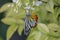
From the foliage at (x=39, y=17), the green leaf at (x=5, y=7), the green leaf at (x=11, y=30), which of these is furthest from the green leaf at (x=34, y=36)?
the green leaf at (x=5, y=7)

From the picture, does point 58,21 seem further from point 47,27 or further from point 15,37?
point 15,37

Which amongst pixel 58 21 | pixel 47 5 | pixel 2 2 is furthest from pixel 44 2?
pixel 2 2

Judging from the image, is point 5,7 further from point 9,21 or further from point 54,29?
point 54,29

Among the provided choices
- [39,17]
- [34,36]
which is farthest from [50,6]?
[34,36]

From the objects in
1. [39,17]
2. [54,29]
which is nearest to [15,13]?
[39,17]

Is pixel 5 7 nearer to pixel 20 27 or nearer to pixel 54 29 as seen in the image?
pixel 20 27

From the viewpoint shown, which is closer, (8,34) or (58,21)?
(8,34)

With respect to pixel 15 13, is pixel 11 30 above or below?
below

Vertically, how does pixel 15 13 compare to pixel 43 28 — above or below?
above
